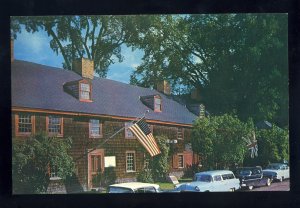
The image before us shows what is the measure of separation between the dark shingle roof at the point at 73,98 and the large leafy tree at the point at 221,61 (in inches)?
18.4

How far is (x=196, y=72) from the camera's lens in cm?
1223

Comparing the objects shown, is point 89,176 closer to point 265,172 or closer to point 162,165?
point 162,165

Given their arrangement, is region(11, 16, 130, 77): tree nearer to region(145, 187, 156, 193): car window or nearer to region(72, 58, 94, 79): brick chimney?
region(72, 58, 94, 79): brick chimney

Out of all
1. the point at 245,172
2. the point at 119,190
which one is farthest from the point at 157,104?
the point at 245,172

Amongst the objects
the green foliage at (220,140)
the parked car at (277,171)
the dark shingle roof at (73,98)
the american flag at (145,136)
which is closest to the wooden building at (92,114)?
the dark shingle roof at (73,98)

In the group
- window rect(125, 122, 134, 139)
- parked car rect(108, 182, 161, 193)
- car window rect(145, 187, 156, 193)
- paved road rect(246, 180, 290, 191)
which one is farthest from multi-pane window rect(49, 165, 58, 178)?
paved road rect(246, 180, 290, 191)

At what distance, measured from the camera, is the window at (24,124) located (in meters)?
11.5

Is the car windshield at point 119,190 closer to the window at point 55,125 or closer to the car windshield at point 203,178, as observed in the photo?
the car windshield at point 203,178

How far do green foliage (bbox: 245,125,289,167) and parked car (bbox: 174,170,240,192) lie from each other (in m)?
0.60

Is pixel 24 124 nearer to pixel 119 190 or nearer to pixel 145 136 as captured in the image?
pixel 119 190
